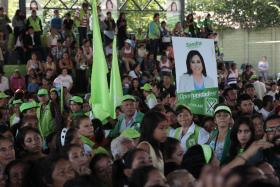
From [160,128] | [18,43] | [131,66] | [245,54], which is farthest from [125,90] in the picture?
[245,54]

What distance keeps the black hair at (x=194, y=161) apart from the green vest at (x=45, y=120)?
4716mm

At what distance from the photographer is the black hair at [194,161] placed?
4457mm

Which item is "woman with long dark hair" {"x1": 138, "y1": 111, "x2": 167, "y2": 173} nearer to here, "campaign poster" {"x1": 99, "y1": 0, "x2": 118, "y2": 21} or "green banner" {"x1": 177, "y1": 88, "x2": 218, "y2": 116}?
"green banner" {"x1": 177, "y1": 88, "x2": 218, "y2": 116}

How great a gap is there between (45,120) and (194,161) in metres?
5.08

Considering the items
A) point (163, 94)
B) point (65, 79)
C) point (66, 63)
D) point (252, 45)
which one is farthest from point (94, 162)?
point (252, 45)

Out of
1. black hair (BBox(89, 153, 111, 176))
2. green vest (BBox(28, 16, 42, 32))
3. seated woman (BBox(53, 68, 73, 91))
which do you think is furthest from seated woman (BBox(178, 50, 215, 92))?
green vest (BBox(28, 16, 42, 32))

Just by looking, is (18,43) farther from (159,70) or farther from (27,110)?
(27,110)

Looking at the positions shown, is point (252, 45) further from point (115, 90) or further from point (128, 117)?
point (128, 117)

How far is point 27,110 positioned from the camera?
855 centimetres

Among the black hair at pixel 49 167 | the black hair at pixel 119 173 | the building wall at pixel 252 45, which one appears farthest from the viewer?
the building wall at pixel 252 45

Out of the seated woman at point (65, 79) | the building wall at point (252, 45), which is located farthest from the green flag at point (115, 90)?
the building wall at point (252, 45)

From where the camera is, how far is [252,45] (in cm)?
3322

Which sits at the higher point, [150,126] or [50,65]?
[50,65]

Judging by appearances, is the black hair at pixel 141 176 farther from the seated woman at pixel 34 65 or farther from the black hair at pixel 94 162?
the seated woman at pixel 34 65
